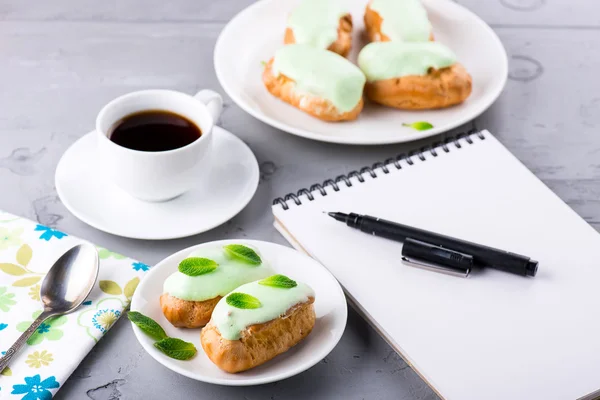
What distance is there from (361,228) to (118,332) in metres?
0.39

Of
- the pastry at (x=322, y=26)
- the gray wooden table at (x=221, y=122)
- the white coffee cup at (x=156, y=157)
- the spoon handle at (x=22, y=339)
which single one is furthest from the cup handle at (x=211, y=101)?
the spoon handle at (x=22, y=339)

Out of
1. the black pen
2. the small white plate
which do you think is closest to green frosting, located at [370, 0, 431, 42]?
the black pen

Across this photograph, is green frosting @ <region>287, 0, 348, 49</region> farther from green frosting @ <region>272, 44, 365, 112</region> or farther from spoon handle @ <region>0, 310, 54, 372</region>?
spoon handle @ <region>0, 310, 54, 372</region>

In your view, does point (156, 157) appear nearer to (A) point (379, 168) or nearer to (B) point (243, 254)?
(B) point (243, 254)

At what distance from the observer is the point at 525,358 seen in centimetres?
100

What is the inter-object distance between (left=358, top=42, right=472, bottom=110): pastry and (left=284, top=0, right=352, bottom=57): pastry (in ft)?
0.32

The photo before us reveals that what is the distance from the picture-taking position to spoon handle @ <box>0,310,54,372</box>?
0.97m

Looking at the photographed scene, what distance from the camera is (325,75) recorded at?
1389 millimetres

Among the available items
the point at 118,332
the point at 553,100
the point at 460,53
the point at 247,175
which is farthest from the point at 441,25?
the point at 118,332

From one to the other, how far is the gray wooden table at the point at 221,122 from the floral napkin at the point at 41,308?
29 millimetres

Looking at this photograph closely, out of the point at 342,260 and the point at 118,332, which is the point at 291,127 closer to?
the point at 342,260

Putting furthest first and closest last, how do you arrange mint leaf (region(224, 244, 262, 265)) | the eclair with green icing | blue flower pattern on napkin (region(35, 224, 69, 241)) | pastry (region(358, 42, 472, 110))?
pastry (region(358, 42, 472, 110))
blue flower pattern on napkin (region(35, 224, 69, 241))
mint leaf (region(224, 244, 262, 265))
the eclair with green icing

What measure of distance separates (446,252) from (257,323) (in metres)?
0.33

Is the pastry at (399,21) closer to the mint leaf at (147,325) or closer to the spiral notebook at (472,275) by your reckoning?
the spiral notebook at (472,275)
